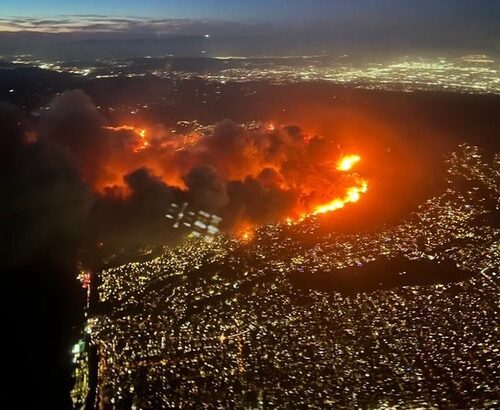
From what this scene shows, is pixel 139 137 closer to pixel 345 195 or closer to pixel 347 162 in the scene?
pixel 347 162

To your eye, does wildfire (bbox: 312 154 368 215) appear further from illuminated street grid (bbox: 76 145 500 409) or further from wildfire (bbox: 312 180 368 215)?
illuminated street grid (bbox: 76 145 500 409)

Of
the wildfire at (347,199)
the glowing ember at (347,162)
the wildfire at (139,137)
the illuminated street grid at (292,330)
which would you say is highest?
the wildfire at (139,137)

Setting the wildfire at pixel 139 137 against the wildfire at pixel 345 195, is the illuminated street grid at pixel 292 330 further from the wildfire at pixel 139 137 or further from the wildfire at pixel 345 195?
the wildfire at pixel 139 137

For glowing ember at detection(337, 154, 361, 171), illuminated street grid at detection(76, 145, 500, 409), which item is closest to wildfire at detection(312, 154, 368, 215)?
glowing ember at detection(337, 154, 361, 171)

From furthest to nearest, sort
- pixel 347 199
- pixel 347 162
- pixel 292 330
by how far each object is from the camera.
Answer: pixel 347 162 → pixel 347 199 → pixel 292 330

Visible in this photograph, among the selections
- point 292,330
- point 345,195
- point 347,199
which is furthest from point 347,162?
point 292,330

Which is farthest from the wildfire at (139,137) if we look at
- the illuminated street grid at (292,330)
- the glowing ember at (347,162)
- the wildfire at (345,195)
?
the glowing ember at (347,162)

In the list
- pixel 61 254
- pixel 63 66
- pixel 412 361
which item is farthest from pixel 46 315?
pixel 63 66
